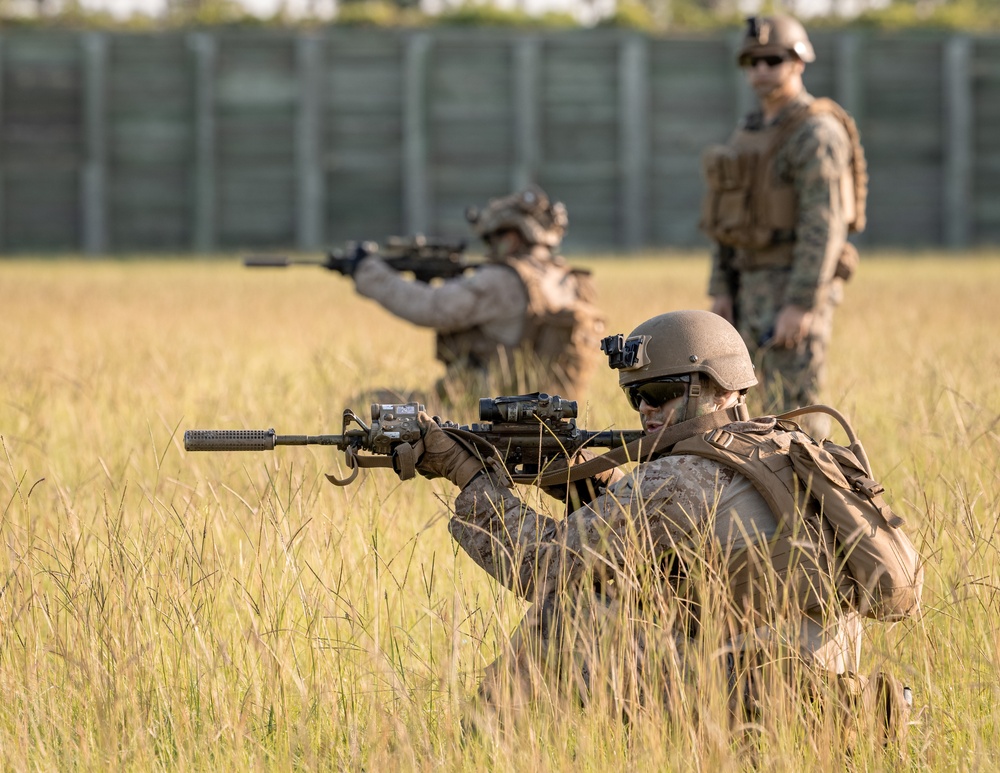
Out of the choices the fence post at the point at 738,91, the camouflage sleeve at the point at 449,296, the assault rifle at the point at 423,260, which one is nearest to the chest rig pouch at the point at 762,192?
the camouflage sleeve at the point at 449,296

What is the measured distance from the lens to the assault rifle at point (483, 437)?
11.0 feet

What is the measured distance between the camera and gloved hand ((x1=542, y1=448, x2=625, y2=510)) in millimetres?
3576

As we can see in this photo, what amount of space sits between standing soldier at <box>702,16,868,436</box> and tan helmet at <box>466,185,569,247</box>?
2.49 ft

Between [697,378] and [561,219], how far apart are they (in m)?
3.94

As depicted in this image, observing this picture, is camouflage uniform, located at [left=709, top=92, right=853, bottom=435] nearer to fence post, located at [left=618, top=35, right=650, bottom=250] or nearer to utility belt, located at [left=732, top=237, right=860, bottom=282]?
utility belt, located at [left=732, top=237, right=860, bottom=282]

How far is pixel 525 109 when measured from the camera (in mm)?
23625

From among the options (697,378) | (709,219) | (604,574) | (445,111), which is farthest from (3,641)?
(445,111)

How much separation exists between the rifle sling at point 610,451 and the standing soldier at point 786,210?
3167 mm

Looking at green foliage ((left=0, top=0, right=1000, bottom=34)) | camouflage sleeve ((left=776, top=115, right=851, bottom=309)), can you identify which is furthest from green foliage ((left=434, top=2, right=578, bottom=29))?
camouflage sleeve ((left=776, top=115, right=851, bottom=309))

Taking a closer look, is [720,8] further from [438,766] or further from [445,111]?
[438,766]

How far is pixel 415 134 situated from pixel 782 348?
56.5 ft

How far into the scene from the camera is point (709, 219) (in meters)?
7.23

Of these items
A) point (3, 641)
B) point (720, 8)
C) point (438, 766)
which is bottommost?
point (438, 766)

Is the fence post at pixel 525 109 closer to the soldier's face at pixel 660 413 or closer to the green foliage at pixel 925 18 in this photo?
the green foliage at pixel 925 18
